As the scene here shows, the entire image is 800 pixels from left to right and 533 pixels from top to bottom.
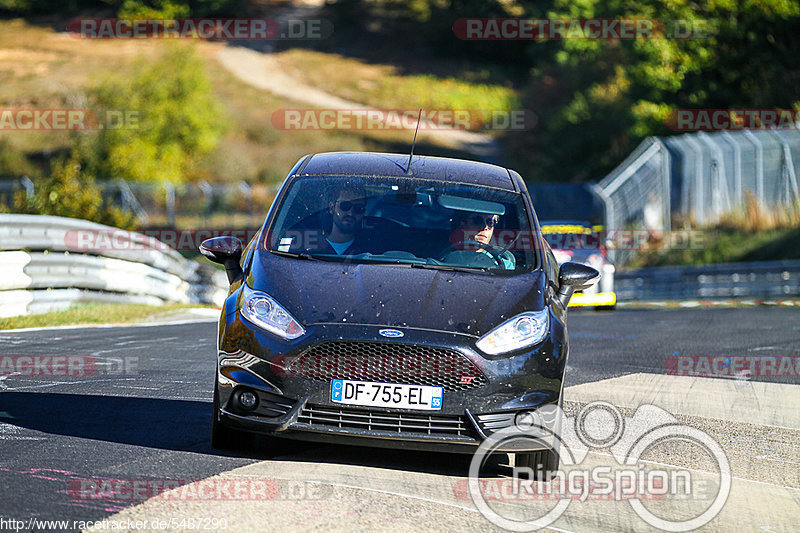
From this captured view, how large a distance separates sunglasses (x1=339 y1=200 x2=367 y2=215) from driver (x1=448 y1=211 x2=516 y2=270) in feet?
1.83

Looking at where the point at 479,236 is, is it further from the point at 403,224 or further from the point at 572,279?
the point at 572,279

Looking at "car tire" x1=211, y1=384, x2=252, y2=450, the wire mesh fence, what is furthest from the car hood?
the wire mesh fence

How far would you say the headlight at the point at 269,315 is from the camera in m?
5.89

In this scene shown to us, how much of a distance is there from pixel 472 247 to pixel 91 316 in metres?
8.77

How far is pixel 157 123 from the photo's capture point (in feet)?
171

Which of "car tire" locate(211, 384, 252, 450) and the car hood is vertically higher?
the car hood

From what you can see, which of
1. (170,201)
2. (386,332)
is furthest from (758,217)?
(386,332)

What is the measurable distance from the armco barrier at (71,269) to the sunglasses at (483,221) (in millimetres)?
7562

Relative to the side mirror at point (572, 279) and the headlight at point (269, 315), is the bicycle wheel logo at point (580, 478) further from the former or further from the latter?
the headlight at point (269, 315)

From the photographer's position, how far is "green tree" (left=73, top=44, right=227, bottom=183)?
158 ft

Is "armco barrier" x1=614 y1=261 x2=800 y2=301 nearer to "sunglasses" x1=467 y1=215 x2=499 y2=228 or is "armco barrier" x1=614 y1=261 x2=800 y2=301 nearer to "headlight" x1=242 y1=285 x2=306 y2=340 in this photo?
"sunglasses" x1=467 y1=215 x2=499 y2=228

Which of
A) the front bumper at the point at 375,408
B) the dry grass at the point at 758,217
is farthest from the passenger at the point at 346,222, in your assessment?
the dry grass at the point at 758,217

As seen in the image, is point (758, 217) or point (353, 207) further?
point (758, 217)

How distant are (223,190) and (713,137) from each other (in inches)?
719
